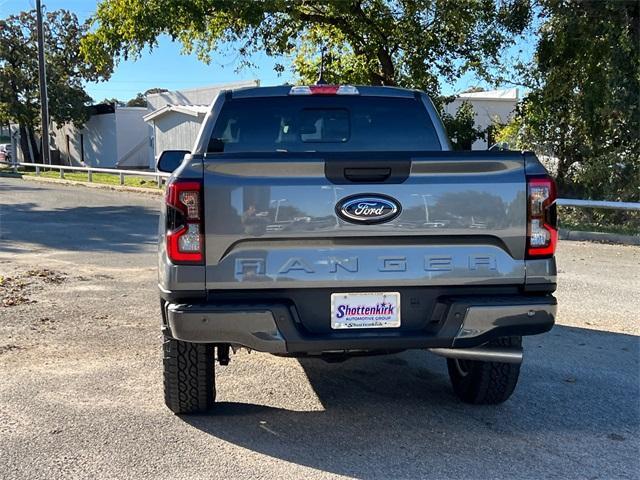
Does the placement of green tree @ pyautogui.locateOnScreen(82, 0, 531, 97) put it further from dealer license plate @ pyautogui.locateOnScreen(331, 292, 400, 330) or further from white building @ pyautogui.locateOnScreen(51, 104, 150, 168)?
white building @ pyautogui.locateOnScreen(51, 104, 150, 168)

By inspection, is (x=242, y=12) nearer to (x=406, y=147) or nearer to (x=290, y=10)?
(x=290, y=10)

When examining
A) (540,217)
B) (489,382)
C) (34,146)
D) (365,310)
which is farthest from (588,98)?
(34,146)

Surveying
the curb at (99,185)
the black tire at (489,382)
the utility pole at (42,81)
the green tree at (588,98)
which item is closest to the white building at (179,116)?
the utility pole at (42,81)

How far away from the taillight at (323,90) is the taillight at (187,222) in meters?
1.70

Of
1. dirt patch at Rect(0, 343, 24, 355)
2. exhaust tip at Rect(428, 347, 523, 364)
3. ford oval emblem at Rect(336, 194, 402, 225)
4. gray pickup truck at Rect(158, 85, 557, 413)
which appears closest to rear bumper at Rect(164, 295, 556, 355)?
gray pickup truck at Rect(158, 85, 557, 413)

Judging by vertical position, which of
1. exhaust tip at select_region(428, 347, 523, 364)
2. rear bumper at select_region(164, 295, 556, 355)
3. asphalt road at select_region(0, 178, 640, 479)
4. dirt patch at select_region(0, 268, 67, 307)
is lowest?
asphalt road at select_region(0, 178, 640, 479)

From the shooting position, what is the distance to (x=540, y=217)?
3.54 meters

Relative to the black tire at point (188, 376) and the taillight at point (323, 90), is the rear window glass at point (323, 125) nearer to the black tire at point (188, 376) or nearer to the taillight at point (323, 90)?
the taillight at point (323, 90)

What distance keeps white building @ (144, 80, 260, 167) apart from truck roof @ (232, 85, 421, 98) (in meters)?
24.4

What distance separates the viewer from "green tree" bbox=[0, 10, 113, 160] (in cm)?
3812

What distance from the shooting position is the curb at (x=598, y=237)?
11.5 m

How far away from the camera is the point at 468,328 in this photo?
3459mm

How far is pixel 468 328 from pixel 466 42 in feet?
43.6

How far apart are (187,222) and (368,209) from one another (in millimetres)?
948
